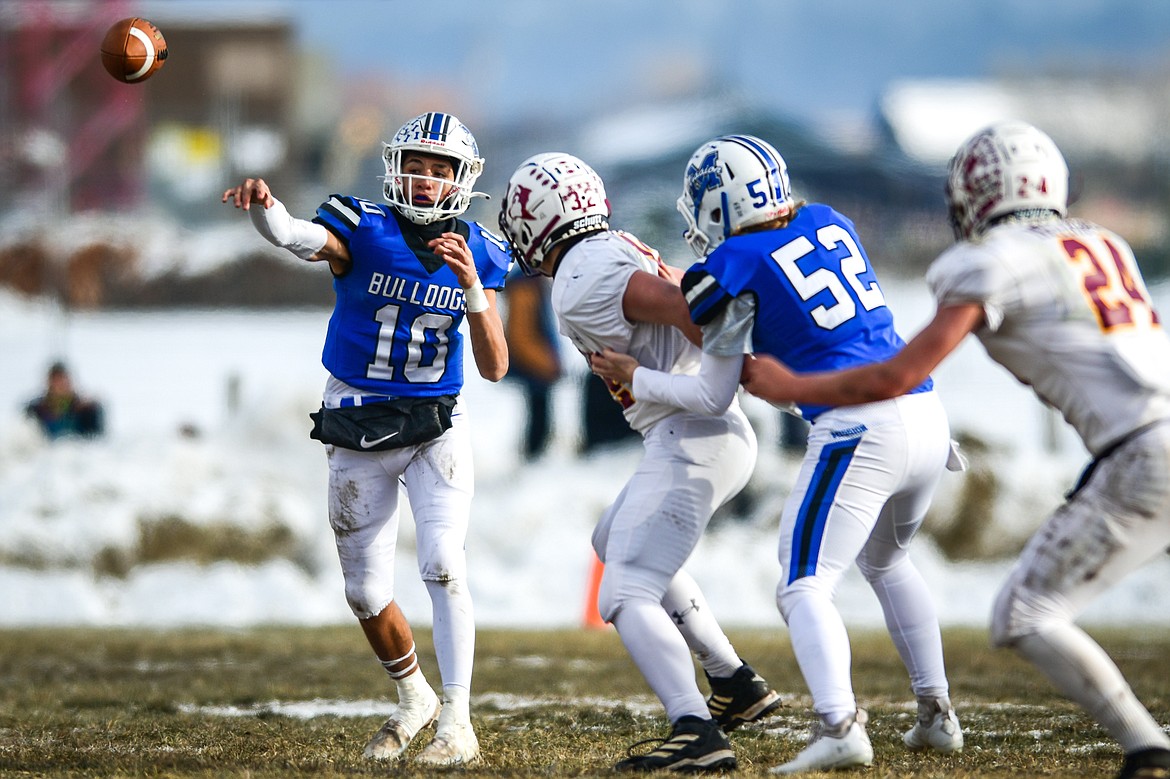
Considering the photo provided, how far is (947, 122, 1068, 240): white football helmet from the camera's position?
12.5 ft

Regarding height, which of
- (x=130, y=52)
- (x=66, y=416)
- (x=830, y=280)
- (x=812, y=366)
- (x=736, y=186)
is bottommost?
(x=812, y=366)

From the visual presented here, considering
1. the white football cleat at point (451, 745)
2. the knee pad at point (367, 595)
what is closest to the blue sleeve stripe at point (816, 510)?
the white football cleat at point (451, 745)

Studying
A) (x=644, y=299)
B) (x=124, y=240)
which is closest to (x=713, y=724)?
→ (x=644, y=299)

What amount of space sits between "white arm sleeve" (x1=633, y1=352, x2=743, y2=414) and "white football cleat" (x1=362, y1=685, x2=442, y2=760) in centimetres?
151

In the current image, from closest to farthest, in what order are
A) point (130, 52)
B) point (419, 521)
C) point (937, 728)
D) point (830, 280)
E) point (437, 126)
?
point (830, 280)
point (937, 728)
point (419, 521)
point (437, 126)
point (130, 52)

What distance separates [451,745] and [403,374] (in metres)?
1.31

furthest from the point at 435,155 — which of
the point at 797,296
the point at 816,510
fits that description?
the point at 816,510

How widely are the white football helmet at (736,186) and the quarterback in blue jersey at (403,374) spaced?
90cm

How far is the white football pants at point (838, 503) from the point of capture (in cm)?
400

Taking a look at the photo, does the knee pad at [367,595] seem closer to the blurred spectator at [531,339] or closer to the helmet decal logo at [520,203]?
the helmet decal logo at [520,203]

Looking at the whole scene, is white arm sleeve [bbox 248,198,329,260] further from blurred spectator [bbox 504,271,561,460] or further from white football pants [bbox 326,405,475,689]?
blurred spectator [bbox 504,271,561,460]

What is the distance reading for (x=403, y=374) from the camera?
16.5ft

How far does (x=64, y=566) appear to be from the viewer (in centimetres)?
1209

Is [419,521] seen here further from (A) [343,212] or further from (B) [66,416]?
(B) [66,416]
